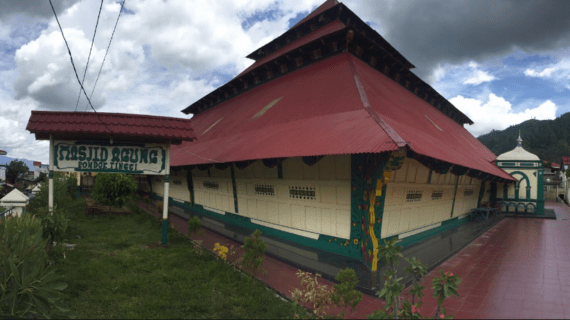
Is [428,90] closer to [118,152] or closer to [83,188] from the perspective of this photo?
[118,152]

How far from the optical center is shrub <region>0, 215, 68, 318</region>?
3787mm

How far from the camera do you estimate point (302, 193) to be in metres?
7.48

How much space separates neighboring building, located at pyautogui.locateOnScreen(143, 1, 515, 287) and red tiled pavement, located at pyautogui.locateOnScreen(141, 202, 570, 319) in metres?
1.00

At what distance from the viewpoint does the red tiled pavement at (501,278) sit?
173 inches

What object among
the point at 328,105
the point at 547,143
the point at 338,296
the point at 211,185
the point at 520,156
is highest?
the point at 547,143

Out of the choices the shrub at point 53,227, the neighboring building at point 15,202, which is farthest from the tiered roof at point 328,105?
the neighboring building at point 15,202

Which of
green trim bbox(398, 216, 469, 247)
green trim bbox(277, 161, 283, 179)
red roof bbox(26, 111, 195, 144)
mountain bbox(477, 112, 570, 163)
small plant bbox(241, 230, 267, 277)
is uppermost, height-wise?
mountain bbox(477, 112, 570, 163)

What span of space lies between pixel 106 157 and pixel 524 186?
20131mm

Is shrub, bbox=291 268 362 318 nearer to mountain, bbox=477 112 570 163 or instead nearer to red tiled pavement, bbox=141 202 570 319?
red tiled pavement, bbox=141 202 570 319

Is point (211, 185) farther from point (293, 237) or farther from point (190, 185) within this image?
point (293, 237)

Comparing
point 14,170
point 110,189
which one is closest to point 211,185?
point 110,189

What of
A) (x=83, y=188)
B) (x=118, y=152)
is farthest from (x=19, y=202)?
(x=83, y=188)

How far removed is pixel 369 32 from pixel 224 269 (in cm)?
1087

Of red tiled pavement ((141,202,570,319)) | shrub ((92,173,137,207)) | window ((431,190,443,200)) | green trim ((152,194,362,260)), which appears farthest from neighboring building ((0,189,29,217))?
window ((431,190,443,200))
